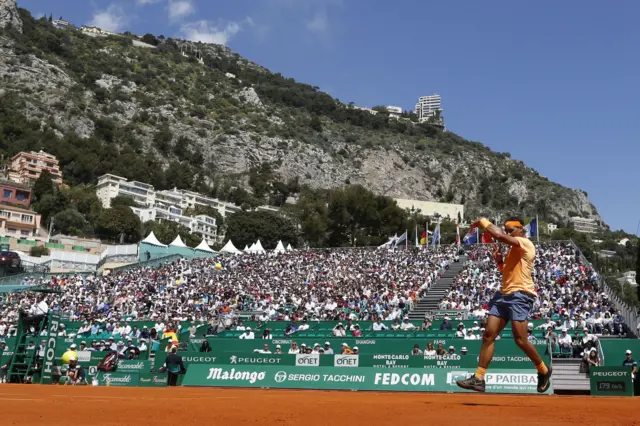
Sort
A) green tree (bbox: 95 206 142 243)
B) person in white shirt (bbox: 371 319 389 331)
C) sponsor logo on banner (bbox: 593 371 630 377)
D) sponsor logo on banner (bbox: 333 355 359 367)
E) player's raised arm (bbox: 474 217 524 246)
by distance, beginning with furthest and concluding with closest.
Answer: green tree (bbox: 95 206 142 243) → person in white shirt (bbox: 371 319 389 331) → sponsor logo on banner (bbox: 333 355 359 367) → sponsor logo on banner (bbox: 593 371 630 377) → player's raised arm (bbox: 474 217 524 246)

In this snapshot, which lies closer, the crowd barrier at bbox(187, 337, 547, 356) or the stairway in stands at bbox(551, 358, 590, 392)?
the stairway in stands at bbox(551, 358, 590, 392)

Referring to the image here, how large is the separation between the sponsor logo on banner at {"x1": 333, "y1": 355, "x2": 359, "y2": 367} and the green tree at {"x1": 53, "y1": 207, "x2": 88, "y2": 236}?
82.1 m

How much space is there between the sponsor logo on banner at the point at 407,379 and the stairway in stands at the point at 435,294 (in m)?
12.4

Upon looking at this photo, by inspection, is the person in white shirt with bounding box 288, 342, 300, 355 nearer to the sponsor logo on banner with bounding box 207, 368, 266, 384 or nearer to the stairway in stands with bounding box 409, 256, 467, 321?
the sponsor logo on banner with bounding box 207, 368, 266, 384

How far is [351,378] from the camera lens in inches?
739

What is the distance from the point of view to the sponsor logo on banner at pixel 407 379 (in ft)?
59.4

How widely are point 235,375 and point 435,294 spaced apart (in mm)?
17022

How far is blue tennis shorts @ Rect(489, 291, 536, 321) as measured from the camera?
26.9 ft

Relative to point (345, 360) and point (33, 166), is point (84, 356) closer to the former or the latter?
point (345, 360)

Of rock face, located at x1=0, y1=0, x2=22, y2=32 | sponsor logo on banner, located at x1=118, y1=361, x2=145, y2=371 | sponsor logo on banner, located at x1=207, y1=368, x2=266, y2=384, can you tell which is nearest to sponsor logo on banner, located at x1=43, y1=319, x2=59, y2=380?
sponsor logo on banner, located at x1=118, y1=361, x2=145, y2=371

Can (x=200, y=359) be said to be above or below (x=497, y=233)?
below

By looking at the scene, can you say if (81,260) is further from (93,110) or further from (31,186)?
(93,110)

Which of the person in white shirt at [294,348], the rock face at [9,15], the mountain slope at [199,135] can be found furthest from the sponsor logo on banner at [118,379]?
the rock face at [9,15]

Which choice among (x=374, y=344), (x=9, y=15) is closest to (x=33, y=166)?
(x=9, y=15)
